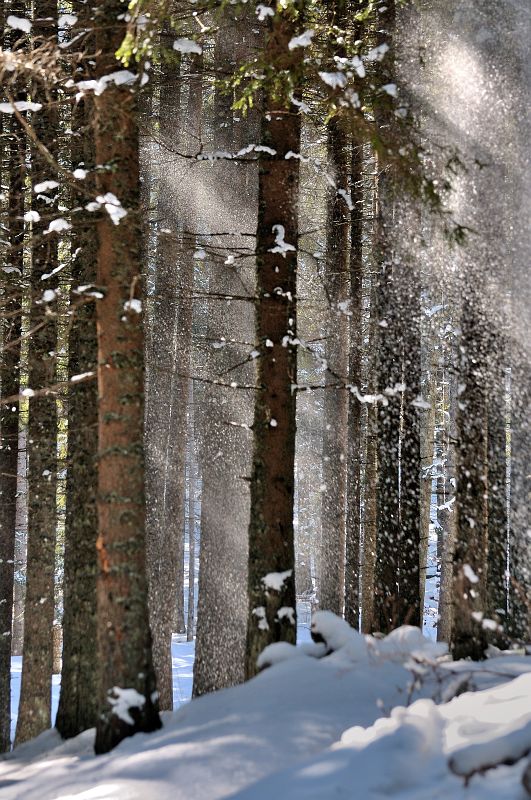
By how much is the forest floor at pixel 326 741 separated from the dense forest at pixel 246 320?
0.42ft

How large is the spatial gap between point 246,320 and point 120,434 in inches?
276

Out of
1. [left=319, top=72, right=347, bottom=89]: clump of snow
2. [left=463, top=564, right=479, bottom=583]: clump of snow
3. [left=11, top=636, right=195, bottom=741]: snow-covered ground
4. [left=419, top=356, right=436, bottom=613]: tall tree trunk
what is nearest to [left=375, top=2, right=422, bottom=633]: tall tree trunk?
[left=463, top=564, right=479, bottom=583]: clump of snow

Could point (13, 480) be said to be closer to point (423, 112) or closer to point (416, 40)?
point (423, 112)

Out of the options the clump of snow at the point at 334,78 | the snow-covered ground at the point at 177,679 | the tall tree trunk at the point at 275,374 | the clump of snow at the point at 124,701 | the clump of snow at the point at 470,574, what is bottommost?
the snow-covered ground at the point at 177,679

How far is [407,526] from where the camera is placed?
9.73m

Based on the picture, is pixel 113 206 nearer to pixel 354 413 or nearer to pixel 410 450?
pixel 410 450

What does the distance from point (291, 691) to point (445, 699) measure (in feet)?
3.87

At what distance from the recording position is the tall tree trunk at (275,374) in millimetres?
6863

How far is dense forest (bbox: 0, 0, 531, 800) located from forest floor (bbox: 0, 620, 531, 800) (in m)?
0.13

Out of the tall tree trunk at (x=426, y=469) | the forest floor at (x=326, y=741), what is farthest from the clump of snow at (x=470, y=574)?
the tall tree trunk at (x=426, y=469)

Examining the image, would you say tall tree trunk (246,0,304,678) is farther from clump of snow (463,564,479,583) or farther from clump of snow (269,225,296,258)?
clump of snow (463,564,479,583)

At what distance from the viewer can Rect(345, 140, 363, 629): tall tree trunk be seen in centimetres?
1306

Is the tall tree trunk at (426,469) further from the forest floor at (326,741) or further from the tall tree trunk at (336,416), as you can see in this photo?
the forest floor at (326,741)

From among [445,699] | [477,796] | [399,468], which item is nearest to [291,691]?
[445,699]
